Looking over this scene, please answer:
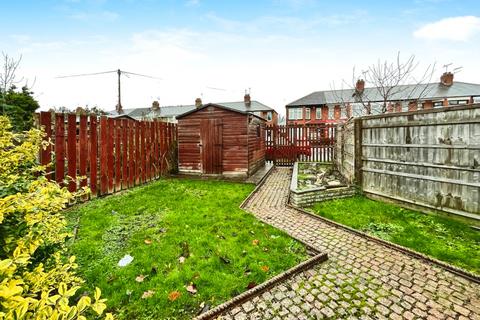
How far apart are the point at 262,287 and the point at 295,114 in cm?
3991

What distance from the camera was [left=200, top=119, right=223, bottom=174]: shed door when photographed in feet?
35.7

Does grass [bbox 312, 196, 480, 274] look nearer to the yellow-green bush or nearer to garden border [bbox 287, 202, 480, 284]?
garden border [bbox 287, 202, 480, 284]

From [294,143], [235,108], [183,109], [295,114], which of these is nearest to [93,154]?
[294,143]

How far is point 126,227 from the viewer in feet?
17.0

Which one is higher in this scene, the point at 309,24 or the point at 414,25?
the point at 309,24

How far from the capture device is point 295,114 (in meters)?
40.7

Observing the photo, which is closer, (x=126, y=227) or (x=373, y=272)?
(x=373, y=272)

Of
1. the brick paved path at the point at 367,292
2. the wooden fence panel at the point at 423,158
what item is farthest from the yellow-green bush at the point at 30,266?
the wooden fence panel at the point at 423,158

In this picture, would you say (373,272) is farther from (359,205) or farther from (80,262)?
(80,262)

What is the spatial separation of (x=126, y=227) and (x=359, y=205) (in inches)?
235

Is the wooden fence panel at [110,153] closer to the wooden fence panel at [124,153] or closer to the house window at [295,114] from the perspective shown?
the wooden fence panel at [124,153]

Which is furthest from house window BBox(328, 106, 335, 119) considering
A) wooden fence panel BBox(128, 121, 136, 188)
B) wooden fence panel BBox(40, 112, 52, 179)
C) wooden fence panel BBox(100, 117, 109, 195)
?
wooden fence panel BBox(40, 112, 52, 179)

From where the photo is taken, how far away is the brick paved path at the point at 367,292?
2758 millimetres

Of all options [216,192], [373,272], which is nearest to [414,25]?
[216,192]
